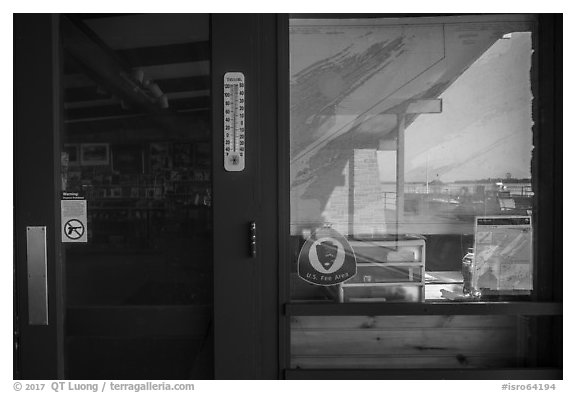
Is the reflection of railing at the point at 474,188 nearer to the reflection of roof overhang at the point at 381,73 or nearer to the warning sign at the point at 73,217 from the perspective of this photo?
the reflection of roof overhang at the point at 381,73

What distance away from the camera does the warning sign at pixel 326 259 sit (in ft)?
5.93

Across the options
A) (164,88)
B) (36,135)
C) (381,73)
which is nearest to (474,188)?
(381,73)

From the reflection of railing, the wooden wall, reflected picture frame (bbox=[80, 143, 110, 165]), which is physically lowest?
the wooden wall

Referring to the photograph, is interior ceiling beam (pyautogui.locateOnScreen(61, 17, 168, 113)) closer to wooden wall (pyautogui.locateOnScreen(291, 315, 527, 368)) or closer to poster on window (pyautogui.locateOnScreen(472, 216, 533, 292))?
wooden wall (pyautogui.locateOnScreen(291, 315, 527, 368))

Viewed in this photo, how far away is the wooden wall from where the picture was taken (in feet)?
6.06

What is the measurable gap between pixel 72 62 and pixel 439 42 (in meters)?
1.57

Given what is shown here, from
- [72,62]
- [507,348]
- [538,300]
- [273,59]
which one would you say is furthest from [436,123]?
[72,62]

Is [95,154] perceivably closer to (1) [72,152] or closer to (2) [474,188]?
(1) [72,152]

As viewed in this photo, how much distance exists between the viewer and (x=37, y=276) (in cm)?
178

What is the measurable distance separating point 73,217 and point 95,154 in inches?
11.1

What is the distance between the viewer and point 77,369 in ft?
6.14

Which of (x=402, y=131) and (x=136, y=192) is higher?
(x=402, y=131)

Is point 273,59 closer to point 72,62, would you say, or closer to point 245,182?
point 245,182

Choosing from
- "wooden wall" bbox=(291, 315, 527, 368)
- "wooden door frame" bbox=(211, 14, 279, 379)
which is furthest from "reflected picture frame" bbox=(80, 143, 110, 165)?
"wooden wall" bbox=(291, 315, 527, 368)
